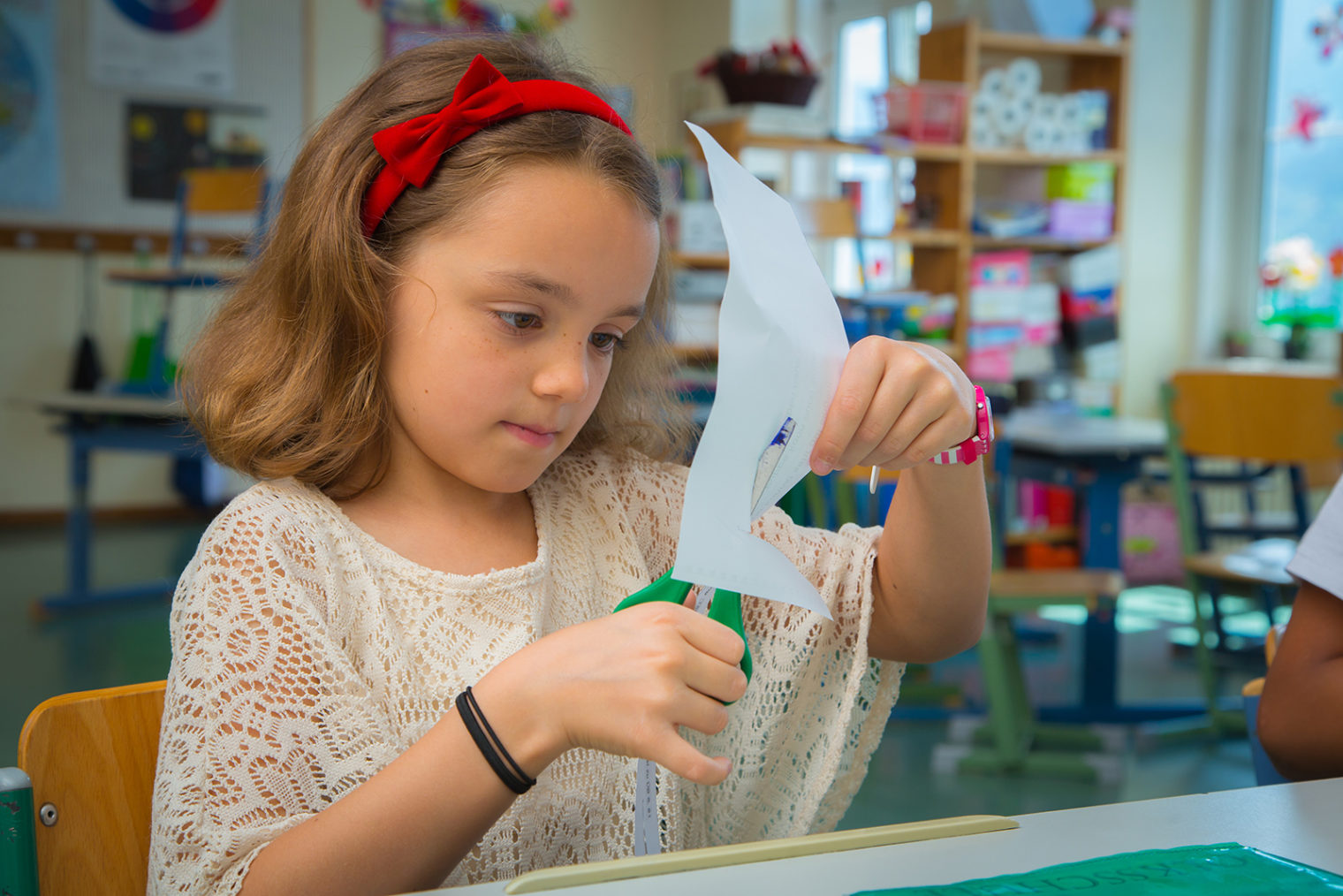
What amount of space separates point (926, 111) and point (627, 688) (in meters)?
4.05

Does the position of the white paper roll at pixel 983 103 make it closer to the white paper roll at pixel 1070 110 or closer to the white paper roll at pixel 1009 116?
the white paper roll at pixel 1009 116

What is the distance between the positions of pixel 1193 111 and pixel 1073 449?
262 centimetres

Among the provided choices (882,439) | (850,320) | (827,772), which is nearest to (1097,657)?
(850,320)

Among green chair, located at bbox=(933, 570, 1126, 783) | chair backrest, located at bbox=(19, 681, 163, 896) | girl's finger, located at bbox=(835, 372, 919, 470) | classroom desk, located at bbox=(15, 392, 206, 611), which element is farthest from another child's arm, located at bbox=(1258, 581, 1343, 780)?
classroom desk, located at bbox=(15, 392, 206, 611)

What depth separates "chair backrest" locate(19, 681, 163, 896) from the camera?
72cm

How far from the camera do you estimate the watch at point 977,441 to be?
28.2 inches

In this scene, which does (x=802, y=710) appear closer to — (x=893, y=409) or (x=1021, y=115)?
(x=893, y=409)

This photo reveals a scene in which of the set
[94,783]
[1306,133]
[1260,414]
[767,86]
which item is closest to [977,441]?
[94,783]

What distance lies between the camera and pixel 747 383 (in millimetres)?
499

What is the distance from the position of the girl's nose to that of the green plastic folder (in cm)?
34

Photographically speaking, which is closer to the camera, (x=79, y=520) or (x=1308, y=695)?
(x=1308, y=695)

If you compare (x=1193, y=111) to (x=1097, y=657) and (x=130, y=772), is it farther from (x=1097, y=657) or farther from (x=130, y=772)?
(x=130, y=772)

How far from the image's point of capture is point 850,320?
3.53 m

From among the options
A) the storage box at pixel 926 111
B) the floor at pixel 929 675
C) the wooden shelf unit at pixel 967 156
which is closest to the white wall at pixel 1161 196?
the wooden shelf unit at pixel 967 156
